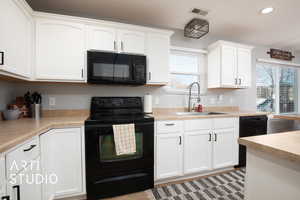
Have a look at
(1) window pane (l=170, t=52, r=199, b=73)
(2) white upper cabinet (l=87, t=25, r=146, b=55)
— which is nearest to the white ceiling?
(2) white upper cabinet (l=87, t=25, r=146, b=55)

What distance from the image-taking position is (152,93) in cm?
242

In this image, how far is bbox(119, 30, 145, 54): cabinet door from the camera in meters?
1.92

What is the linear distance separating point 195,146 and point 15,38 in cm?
234

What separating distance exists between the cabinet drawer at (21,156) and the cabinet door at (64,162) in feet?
0.78

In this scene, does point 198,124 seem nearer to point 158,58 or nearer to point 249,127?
point 249,127

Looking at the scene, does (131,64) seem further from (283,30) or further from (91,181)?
(283,30)

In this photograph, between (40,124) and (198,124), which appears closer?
(40,124)

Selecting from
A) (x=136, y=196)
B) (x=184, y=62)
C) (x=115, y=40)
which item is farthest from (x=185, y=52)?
(x=136, y=196)

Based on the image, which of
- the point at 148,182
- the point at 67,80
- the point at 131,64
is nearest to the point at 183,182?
the point at 148,182

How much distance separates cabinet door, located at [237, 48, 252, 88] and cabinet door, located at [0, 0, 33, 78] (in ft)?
10.1

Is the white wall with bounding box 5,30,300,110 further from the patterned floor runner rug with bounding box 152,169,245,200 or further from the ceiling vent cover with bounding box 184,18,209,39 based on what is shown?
the patterned floor runner rug with bounding box 152,169,245,200

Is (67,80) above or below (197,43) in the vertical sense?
below

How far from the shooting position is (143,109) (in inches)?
88.9

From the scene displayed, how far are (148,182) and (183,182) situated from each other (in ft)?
1.74
